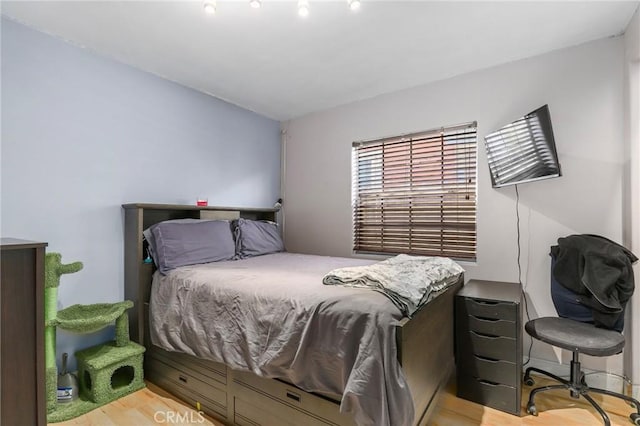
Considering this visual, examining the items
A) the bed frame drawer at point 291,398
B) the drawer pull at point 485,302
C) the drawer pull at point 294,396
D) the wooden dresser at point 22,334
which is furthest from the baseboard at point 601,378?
the wooden dresser at point 22,334

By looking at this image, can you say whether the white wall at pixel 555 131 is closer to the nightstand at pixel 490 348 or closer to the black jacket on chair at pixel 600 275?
the black jacket on chair at pixel 600 275

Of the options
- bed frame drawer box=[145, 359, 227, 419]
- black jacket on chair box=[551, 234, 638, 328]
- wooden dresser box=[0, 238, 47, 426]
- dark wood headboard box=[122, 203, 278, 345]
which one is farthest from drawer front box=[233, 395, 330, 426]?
black jacket on chair box=[551, 234, 638, 328]

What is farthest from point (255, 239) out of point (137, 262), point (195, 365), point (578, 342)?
point (578, 342)

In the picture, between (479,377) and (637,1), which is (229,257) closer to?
(479,377)

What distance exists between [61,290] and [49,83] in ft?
→ 4.72

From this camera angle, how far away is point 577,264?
2062 mm

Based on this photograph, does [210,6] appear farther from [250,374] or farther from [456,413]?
[456,413]

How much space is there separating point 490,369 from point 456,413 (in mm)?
347

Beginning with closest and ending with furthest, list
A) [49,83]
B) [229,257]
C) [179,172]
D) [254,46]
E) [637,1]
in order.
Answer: [637,1], [49,83], [254,46], [229,257], [179,172]

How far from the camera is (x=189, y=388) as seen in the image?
6.65 ft

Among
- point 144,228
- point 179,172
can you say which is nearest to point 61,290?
point 144,228

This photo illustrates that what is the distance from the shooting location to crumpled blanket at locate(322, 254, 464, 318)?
4.79 ft

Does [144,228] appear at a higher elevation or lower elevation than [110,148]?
lower

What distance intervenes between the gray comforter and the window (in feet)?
3.87
